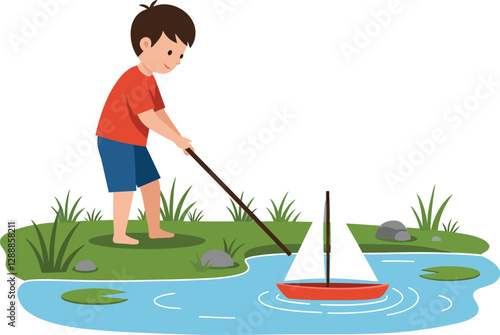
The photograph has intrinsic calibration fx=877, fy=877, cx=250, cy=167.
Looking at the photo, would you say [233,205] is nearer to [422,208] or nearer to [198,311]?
[422,208]

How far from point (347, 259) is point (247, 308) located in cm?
92

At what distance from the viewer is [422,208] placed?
10414 millimetres

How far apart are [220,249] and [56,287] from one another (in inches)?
77.1

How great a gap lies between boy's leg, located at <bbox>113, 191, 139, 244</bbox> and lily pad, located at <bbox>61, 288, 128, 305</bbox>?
153 cm

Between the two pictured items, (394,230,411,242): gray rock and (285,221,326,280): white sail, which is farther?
(394,230,411,242): gray rock

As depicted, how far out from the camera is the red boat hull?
278 inches

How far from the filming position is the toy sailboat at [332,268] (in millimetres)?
7082

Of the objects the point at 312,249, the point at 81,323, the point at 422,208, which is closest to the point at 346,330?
the point at 312,249

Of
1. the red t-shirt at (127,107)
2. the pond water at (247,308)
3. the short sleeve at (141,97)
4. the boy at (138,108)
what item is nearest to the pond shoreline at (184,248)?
the pond water at (247,308)

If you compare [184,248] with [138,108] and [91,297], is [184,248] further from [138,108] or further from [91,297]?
[91,297]

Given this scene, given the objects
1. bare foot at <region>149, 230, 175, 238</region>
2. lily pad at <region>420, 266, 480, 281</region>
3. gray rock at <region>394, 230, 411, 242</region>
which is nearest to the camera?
lily pad at <region>420, 266, 480, 281</region>

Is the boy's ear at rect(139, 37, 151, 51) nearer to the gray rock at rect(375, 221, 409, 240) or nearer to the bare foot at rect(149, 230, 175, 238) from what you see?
the bare foot at rect(149, 230, 175, 238)

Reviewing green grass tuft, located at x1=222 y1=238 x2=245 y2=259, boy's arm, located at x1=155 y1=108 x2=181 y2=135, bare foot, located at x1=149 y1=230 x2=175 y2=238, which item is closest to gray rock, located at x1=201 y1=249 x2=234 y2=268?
green grass tuft, located at x1=222 y1=238 x2=245 y2=259

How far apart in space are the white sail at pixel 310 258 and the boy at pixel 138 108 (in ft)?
6.13
